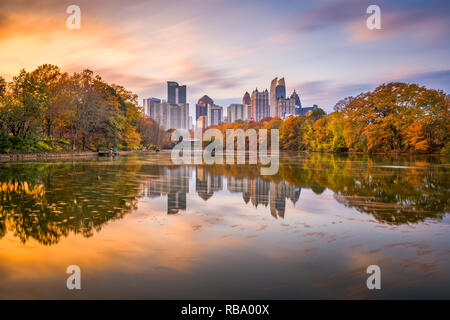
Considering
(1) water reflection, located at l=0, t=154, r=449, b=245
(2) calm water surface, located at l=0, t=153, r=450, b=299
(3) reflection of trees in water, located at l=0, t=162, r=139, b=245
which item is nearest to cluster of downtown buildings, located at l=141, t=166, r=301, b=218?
(1) water reflection, located at l=0, t=154, r=449, b=245

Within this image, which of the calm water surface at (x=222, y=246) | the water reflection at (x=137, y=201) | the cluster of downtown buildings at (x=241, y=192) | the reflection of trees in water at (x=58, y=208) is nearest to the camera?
the calm water surface at (x=222, y=246)

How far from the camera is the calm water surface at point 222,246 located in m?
3.94

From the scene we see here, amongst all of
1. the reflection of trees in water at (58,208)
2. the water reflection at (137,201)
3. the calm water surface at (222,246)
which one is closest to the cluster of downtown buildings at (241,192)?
the water reflection at (137,201)

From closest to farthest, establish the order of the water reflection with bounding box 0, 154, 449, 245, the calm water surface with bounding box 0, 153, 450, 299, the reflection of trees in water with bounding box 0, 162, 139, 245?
1. the calm water surface with bounding box 0, 153, 450, 299
2. the reflection of trees in water with bounding box 0, 162, 139, 245
3. the water reflection with bounding box 0, 154, 449, 245

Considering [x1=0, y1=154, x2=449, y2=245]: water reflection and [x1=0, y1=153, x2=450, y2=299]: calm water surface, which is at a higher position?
[x1=0, y1=154, x2=449, y2=245]: water reflection

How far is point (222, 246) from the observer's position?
18.0 feet

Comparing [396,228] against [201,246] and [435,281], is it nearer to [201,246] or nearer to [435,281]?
[435,281]

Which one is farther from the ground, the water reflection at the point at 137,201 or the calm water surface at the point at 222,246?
the water reflection at the point at 137,201

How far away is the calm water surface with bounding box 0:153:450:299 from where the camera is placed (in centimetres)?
394

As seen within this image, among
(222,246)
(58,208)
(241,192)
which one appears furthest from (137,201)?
(222,246)

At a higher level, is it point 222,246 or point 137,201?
point 137,201

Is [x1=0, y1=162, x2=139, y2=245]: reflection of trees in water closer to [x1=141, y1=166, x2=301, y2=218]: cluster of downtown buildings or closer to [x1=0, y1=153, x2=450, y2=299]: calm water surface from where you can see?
[x1=0, y1=153, x2=450, y2=299]: calm water surface

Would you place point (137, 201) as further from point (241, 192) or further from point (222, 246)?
point (222, 246)

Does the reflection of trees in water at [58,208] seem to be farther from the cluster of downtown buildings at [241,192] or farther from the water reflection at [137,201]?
the cluster of downtown buildings at [241,192]
